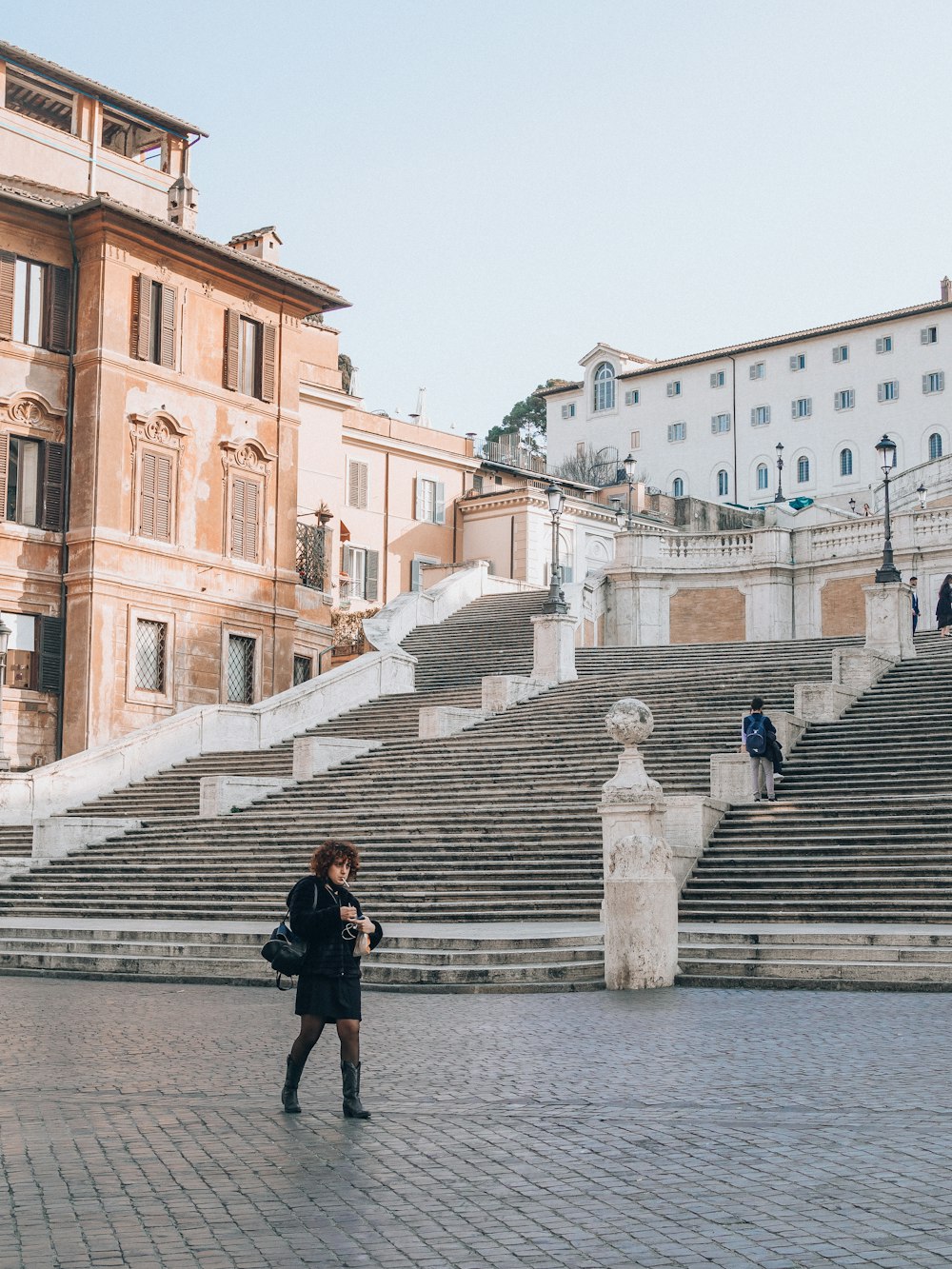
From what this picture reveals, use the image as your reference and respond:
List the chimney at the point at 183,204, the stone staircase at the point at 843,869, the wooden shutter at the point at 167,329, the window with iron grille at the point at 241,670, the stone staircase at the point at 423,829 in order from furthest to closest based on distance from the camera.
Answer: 1. the chimney at the point at 183,204
2. the window with iron grille at the point at 241,670
3. the wooden shutter at the point at 167,329
4. the stone staircase at the point at 423,829
5. the stone staircase at the point at 843,869

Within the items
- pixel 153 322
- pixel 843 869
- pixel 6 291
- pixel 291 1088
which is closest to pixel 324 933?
pixel 291 1088

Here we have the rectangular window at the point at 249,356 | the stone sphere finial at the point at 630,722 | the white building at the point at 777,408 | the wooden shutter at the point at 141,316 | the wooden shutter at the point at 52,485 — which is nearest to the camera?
the stone sphere finial at the point at 630,722

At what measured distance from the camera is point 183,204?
41938 mm

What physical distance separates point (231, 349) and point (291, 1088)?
31572mm

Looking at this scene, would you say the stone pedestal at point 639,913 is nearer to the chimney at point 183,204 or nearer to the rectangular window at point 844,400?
the chimney at point 183,204

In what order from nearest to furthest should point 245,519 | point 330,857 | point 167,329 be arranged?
point 330,857 → point 167,329 → point 245,519

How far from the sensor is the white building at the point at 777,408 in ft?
270

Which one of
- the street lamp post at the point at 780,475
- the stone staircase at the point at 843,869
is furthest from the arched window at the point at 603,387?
the stone staircase at the point at 843,869

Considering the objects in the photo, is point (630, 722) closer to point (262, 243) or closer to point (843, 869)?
point (843, 869)

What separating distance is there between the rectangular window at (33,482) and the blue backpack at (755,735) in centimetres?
1829

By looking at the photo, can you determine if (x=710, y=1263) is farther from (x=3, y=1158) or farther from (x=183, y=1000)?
(x=183, y=1000)

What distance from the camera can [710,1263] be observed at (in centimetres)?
589

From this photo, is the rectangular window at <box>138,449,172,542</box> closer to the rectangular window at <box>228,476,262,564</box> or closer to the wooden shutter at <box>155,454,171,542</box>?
the wooden shutter at <box>155,454,171,542</box>

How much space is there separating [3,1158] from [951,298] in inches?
3314
